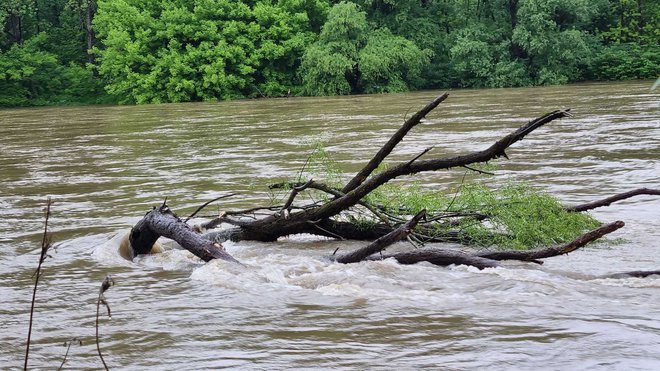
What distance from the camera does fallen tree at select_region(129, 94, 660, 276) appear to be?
21.4ft

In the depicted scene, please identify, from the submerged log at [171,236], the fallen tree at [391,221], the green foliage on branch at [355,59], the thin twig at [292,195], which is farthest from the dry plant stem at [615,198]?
the green foliage on branch at [355,59]

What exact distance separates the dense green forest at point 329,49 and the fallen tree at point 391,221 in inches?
1260

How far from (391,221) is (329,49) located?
33.5 m

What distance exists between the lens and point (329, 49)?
4072cm

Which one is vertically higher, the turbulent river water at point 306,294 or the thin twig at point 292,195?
the thin twig at point 292,195

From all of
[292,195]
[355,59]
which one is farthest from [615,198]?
[355,59]

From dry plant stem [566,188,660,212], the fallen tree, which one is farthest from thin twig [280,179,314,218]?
dry plant stem [566,188,660,212]

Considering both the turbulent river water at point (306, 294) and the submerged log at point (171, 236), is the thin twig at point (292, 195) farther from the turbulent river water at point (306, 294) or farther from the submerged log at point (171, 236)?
the submerged log at point (171, 236)

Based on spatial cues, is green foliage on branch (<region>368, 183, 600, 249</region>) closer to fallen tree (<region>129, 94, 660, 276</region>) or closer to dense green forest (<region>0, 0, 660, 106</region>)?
fallen tree (<region>129, 94, 660, 276</region>)

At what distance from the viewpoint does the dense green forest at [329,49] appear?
4066 centimetres

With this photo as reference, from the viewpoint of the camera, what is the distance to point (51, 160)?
1667 cm

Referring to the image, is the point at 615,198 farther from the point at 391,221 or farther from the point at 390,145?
the point at 391,221

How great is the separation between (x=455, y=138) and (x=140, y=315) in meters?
11.8

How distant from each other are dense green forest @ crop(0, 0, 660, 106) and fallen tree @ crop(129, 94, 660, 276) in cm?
3200
